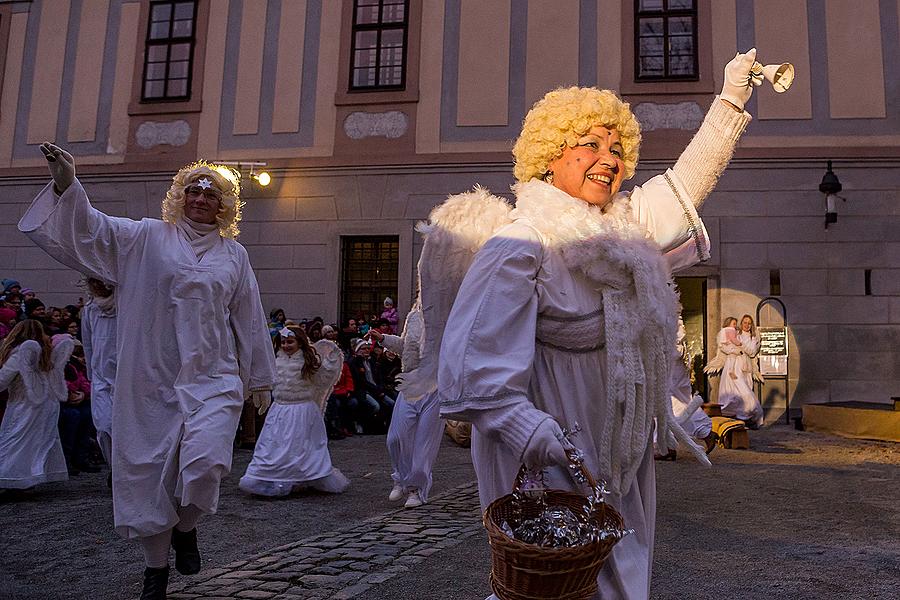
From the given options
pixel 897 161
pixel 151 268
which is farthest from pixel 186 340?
pixel 897 161

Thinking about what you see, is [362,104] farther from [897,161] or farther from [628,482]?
[628,482]

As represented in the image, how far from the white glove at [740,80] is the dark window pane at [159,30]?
1557 cm

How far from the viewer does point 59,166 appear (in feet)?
11.4

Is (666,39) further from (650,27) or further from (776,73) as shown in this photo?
(776,73)

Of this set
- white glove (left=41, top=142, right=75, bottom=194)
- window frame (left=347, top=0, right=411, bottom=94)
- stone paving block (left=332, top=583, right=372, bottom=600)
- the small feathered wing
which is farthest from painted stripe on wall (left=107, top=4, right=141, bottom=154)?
the small feathered wing

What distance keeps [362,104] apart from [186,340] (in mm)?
11629

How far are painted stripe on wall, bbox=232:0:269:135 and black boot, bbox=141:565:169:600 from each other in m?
12.6

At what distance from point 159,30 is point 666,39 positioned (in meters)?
10.2

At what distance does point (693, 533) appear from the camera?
16.4 ft

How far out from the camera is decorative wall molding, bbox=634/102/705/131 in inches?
552

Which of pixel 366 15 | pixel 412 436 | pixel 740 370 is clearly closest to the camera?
pixel 412 436

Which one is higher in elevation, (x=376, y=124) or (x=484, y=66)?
(x=484, y=66)

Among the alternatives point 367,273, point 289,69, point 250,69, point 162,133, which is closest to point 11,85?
point 162,133

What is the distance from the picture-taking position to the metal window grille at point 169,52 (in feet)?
51.6
